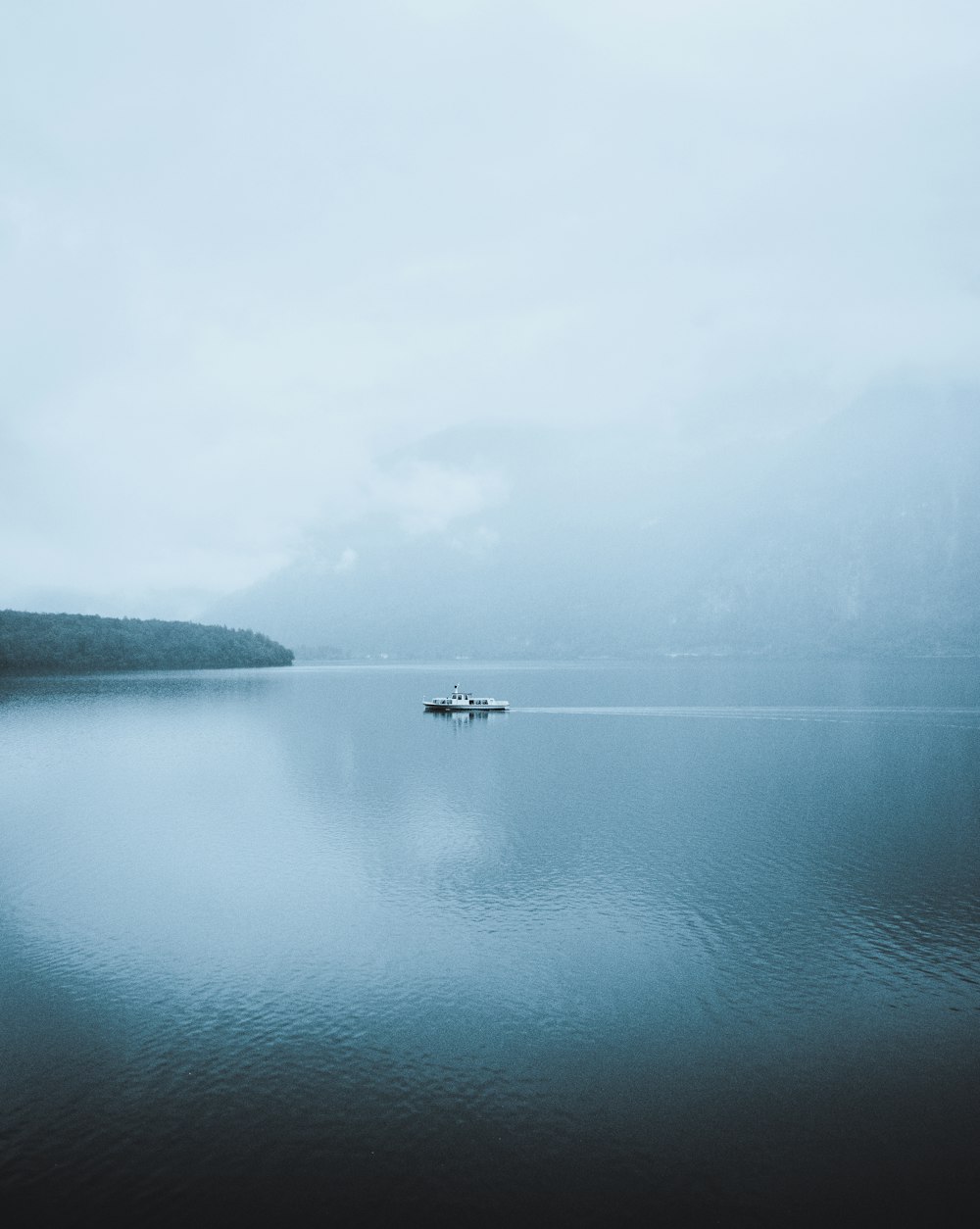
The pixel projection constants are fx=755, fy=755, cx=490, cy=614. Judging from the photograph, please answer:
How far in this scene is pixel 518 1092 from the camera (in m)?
25.8

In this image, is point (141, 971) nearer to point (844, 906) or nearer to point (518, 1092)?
point (518, 1092)

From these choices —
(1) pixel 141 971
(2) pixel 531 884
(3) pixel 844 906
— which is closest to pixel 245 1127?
(1) pixel 141 971

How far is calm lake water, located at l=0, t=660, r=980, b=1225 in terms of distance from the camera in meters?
22.0

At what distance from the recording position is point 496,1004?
32125 mm

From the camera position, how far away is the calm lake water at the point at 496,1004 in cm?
2198

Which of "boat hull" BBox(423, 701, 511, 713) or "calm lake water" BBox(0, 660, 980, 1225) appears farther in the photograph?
"boat hull" BBox(423, 701, 511, 713)

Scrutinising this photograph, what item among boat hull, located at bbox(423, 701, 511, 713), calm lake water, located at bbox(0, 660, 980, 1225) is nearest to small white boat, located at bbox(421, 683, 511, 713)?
boat hull, located at bbox(423, 701, 511, 713)

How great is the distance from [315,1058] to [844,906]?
30.3m

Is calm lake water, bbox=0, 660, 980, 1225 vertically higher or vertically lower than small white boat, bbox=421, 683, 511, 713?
lower

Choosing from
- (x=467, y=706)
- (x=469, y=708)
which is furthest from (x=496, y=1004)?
(x=467, y=706)

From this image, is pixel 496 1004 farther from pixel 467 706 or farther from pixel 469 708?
pixel 467 706

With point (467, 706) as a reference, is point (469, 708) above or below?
below

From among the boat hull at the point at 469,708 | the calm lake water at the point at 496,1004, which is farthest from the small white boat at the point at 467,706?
the calm lake water at the point at 496,1004

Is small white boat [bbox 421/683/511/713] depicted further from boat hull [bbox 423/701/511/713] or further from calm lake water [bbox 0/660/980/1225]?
calm lake water [bbox 0/660/980/1225]
